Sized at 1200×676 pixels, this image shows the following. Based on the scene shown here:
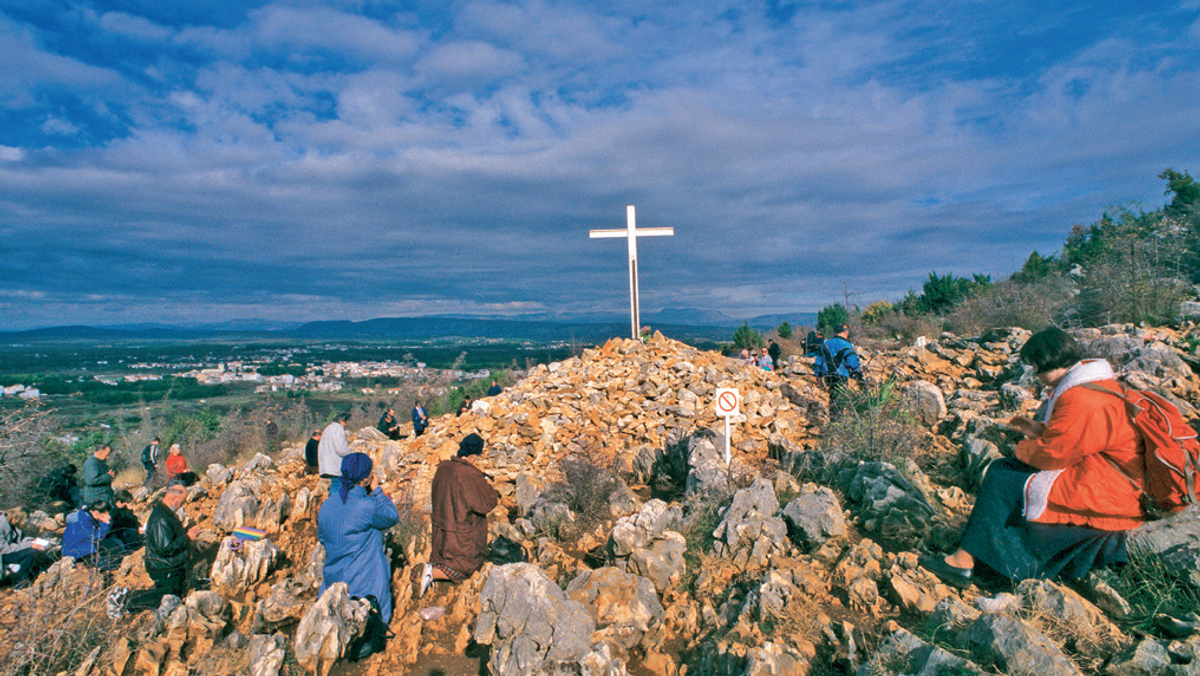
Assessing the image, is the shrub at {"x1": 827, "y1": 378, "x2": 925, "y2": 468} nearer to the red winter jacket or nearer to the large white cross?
the red winter jacket

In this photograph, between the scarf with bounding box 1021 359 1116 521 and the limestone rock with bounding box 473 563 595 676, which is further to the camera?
the limestone rock with bounding box 473 563 595 676

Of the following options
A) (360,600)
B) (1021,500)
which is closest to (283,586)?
(360,600)

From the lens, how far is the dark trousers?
599cm

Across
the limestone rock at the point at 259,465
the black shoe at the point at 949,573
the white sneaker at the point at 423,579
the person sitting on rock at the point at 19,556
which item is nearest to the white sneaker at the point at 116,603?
the white sneaker at the point at 423,579

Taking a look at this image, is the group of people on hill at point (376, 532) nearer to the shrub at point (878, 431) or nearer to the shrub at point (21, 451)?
the shrub at point (878, 431)

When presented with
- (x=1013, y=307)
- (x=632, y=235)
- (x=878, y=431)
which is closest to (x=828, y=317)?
(x=1013, y=307)

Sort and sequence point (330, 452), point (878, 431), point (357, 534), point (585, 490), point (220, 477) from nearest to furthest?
point (357, 534) < point (878, 431) < point (585, 490) < point (330, 452) < point (220, 477)

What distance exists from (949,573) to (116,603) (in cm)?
787

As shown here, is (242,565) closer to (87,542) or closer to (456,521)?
(87,542)

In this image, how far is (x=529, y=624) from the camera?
4.13 m

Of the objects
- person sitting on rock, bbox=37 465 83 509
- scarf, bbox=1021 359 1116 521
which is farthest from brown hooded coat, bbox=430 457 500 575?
person sitting on rock, bbox=37 465 83 509

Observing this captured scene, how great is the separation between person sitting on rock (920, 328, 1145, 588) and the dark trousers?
8258 millimetres

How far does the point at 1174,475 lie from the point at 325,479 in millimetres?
9929

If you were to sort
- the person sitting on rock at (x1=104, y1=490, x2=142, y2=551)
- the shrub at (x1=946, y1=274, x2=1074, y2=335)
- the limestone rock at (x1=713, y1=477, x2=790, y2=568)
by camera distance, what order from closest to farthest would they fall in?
the limestone rock at (x1=713, y1=477, x2=790, y2=568), the person sitting on rock at (x1=104, y1=490, x2=142, y2=551), the shrub at (x1=946, y1=274, x2=1074, y2=335)
